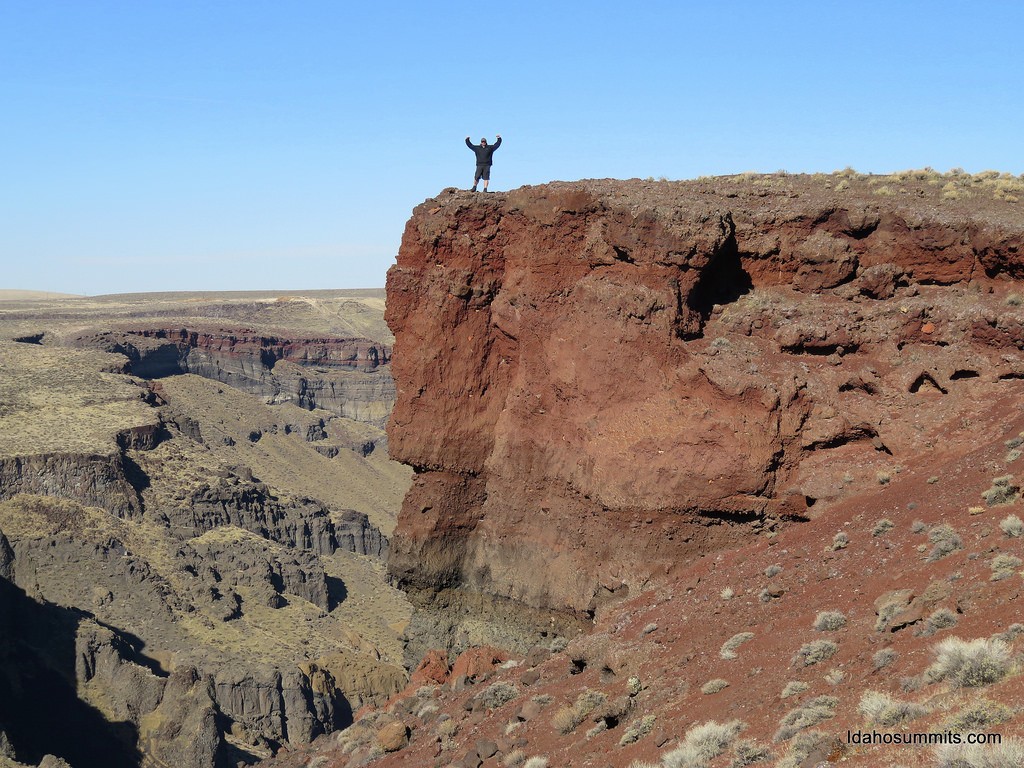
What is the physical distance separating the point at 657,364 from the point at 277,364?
130 metres

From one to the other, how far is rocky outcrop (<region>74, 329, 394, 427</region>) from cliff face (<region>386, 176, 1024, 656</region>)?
104 meters

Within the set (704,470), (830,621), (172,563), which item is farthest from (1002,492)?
(172,563)

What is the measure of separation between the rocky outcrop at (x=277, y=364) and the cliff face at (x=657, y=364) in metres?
104

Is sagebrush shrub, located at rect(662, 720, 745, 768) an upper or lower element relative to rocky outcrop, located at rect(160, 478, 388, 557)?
upper

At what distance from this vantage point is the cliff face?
62.8 ft

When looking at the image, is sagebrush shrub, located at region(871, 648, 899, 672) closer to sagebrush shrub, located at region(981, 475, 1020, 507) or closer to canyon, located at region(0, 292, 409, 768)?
sagebrush shrub, located at region(981, 475, 1020, 507)

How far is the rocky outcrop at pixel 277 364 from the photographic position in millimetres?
126500

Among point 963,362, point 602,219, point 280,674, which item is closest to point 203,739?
point 280,674

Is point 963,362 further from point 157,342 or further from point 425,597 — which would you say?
point 157,342

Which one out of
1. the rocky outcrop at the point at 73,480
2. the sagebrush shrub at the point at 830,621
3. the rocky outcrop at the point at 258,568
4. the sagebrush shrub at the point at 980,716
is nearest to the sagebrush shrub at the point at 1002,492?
the sagebrush shrub at the point at 830,621

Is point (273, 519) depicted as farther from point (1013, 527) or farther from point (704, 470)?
point (1013, 527)

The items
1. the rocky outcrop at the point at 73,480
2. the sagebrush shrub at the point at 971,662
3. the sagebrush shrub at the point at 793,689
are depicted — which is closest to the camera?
the sagebrush shrub at the point at 971,662

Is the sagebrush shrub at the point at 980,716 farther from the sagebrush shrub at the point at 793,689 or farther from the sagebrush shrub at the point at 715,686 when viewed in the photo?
the sagebrush shrub at the point at 715,686

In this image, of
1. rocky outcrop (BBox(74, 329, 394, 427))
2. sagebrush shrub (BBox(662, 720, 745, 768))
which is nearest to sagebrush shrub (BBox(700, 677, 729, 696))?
sagebrush shrub (BBox(662, 720, 745, 768))
